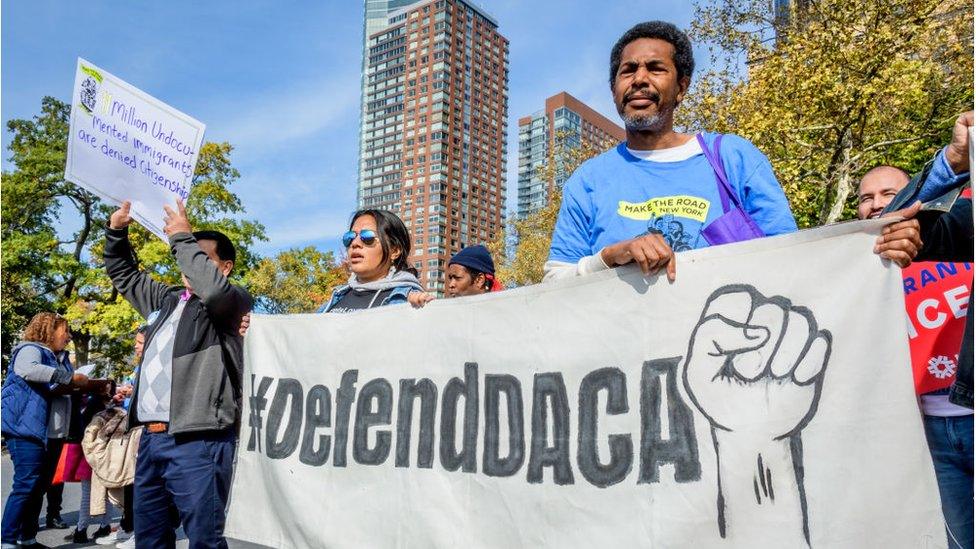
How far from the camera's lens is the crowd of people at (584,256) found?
75.5 inches

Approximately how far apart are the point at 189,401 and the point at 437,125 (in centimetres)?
14759

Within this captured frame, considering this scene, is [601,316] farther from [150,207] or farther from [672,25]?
[150,207]

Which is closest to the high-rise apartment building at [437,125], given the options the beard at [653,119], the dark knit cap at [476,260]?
the dark knit cap at [476,260]

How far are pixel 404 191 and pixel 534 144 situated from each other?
30.7m

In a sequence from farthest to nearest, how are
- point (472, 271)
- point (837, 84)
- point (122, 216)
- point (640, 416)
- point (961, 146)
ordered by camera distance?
point (837, 84) → point (472, 271) → point (122, 216) → point (640, 416) → point (961, 146)

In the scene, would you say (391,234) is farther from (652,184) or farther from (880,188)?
(880,188)

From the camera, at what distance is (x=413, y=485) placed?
2424mm

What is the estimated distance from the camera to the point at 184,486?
2.94m

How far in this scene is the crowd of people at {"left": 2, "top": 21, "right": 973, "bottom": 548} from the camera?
75.5 inches

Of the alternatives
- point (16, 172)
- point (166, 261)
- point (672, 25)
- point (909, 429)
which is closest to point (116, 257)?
point (672, 25)

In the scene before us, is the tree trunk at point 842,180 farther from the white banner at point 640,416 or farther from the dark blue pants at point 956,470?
the white banner at point 640,416

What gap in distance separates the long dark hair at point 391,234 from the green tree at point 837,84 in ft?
25.9

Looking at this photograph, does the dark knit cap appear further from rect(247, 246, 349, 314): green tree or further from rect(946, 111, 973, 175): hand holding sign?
rect(247, 246, 349, 314): green tree

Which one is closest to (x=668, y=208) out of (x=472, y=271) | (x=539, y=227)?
(x=472, y=271)
